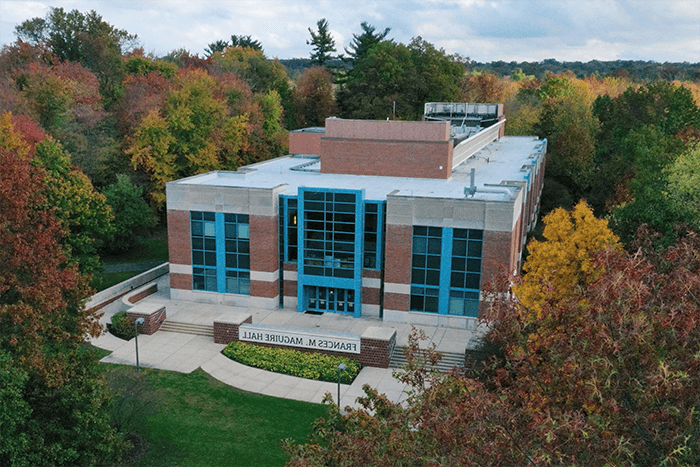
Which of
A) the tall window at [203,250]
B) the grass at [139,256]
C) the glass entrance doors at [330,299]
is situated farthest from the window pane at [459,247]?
the grass at [139,256]

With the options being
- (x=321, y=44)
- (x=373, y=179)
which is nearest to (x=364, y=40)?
(x=321, y=44)

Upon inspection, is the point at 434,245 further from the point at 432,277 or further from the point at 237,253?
the point at 237,253

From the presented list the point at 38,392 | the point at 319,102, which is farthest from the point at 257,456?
the point at 319,102

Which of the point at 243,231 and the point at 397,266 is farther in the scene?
the point at 243,231

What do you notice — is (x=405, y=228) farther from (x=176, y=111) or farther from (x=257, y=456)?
(x=176, y=111)

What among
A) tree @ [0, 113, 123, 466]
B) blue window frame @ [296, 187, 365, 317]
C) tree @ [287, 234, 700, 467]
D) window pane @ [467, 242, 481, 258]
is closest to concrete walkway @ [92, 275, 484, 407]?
blue window frame @ [296, 187, 365, 317]

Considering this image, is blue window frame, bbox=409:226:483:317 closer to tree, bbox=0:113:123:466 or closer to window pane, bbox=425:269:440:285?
window pane, bbox=425:269:440:285

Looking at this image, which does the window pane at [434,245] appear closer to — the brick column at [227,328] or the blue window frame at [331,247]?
the blue window frame at [331,247]
